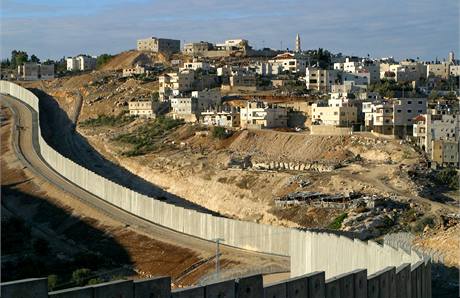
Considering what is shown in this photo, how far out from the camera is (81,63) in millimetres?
150875

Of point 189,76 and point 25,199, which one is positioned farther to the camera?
point 189,76

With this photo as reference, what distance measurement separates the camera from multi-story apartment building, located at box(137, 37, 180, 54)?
141 meters

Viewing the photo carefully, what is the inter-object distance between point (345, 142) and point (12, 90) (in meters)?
58.8

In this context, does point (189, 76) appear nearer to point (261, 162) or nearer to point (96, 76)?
point (96, 76)

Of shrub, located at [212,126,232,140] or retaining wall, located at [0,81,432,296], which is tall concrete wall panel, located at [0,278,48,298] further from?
shrub, located at [212,126,232,140]

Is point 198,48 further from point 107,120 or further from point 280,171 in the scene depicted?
point 280,171

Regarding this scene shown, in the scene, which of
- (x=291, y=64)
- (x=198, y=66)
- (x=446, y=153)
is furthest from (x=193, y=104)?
(x=291, y=64)

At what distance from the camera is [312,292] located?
1516 cm

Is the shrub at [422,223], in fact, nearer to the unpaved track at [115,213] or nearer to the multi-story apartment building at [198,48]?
the unpaved track at [115,213]

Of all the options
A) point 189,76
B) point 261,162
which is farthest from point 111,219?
point 189,76

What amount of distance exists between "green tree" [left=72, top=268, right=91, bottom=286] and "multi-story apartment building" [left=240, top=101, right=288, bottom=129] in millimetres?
37936

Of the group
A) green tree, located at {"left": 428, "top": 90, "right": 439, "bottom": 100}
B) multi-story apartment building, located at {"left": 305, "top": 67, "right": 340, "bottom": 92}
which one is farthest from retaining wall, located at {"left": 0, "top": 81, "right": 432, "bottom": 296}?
green tree, located at {"left": 428, "top": 90, "right": 439, "bottom": 100}

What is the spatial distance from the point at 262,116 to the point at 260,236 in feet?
127

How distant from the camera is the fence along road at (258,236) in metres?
22.4
